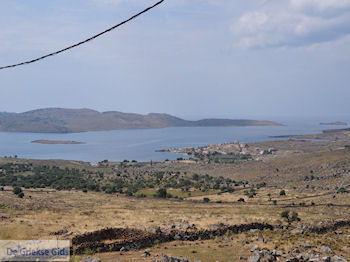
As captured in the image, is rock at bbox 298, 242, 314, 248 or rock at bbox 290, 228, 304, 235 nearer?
rock at bbox 298, 242, 314, 248

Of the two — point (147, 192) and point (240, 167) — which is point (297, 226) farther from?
point (240, 167)

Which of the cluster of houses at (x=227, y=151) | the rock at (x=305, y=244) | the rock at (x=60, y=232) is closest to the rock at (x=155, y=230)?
the rock at (x=60, y=232)

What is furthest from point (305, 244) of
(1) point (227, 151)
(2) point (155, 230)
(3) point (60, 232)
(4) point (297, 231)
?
(1) point (227, 151)

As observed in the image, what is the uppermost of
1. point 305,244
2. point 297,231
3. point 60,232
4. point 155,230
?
point 60,232

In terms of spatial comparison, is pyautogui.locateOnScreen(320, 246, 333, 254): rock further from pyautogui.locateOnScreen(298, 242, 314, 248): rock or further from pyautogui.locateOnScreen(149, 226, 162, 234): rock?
pyautogui.locateOnScreen(149, 226, 162, 234): rock

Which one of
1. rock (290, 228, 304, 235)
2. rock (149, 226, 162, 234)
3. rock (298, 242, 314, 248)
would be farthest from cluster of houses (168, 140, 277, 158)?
rock (298, 242, 314, 248)

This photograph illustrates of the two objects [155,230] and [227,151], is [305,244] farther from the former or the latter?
[227,151]

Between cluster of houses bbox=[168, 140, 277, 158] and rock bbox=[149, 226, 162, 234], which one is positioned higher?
rock bbox=[149, 226, 162, 234]

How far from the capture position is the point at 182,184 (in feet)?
208

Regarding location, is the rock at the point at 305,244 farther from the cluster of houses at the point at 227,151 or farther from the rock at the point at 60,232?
the cluster of houses at the point at 227,151

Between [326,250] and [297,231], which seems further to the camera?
[297,231]

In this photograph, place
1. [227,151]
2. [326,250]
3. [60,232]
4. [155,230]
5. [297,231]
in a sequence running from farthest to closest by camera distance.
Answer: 1. [227,151]
2. [297,231]
3. [155,230]
4. [60,232]
5. [326,250]

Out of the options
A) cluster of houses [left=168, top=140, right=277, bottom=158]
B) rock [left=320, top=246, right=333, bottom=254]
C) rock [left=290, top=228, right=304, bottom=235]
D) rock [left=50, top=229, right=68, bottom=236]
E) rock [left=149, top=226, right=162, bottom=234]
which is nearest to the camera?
rock [left=320, top=246, right=333, bottom=254]

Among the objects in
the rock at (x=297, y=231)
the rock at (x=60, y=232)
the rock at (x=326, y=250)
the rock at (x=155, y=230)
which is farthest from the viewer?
the rock at (x=297, y=231)
